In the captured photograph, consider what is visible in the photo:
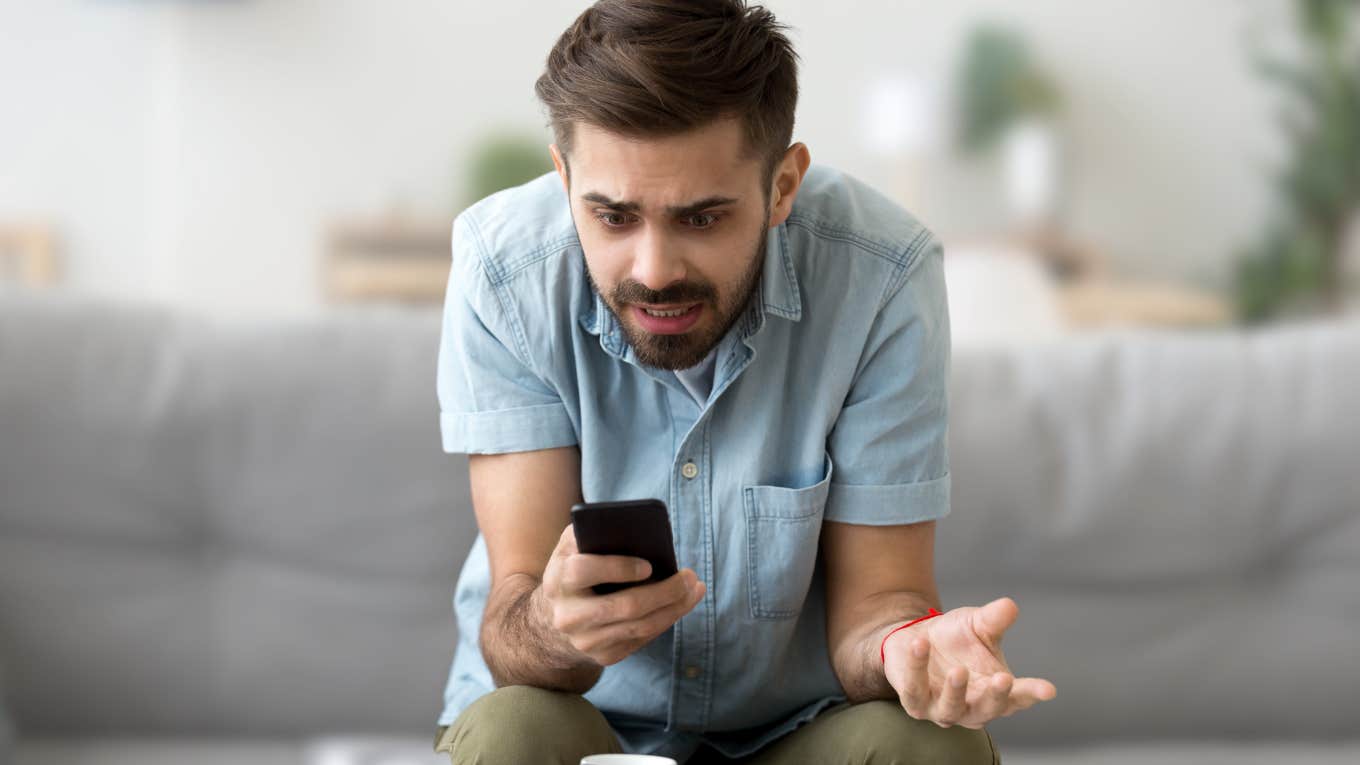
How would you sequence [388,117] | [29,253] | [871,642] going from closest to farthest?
[871,642] → [29,253] → [388,117]

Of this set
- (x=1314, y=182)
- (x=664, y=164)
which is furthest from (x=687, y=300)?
(x=1314, y=182)

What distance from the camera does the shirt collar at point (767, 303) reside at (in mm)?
1271

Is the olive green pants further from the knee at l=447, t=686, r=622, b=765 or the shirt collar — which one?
the shirt collar

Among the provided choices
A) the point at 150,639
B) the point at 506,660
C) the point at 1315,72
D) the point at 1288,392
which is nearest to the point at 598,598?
the point at 506,660

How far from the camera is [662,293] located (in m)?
1.17

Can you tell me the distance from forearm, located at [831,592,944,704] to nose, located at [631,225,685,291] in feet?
1.18

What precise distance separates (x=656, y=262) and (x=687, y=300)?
0.05 metres

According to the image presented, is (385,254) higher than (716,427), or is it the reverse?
(385,254)

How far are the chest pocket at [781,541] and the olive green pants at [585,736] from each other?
12 centimetres

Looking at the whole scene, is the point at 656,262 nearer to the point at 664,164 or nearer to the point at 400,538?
the point at 664,164

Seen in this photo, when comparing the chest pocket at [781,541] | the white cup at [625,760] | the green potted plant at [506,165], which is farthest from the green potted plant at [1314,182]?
the white cup at [625,760]

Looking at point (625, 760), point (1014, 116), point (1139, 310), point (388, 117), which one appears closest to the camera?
point (625, 760)

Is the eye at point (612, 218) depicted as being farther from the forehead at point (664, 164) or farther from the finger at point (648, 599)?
the finger at point (648, 599)

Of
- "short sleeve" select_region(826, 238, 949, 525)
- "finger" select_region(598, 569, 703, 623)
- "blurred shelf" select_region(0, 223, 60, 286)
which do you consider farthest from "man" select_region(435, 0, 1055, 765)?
"blurred shelf" select_region(0, 223, 60, 286)
